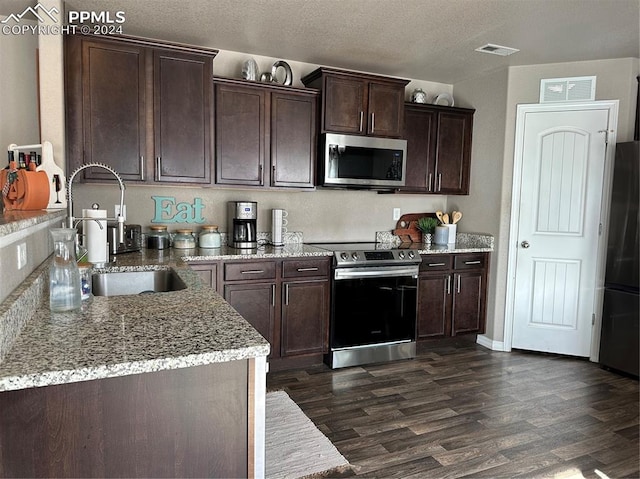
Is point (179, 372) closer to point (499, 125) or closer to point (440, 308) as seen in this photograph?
point (440, 308)

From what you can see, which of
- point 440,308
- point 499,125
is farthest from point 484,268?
point 499,125

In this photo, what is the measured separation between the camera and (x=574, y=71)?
3836 millimetres

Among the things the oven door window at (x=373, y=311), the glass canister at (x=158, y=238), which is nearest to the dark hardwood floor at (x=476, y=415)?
the oven door window at (x=373, y=311)

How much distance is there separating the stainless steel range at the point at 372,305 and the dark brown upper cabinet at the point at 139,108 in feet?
4.37

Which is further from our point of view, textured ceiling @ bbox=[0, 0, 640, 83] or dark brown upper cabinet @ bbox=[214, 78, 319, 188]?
dark brown upper cabinet @ bbox=[214, 78, 319, 188]

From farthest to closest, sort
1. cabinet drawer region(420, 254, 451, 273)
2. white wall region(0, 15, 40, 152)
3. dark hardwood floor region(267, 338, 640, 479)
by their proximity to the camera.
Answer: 1. cabinet drawer region(420, 254, 451, 273)
2. white wall region(0, 15, 40, 152)
3. dark hardwood floor region(267, 338, 640, 479)

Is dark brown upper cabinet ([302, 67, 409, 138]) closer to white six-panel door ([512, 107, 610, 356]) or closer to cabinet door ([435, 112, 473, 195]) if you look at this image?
cabinet door ([435, 112, 473, 195])

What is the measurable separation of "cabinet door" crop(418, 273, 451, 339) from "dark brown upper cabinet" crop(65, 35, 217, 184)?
6.88ft

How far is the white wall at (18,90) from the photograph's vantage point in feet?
9.59

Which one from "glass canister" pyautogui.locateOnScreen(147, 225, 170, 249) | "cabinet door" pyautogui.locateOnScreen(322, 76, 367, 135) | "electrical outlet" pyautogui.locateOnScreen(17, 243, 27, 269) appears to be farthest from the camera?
"cabinet door" pyautogui.locateOnScreen(322, 76, 367, 135)

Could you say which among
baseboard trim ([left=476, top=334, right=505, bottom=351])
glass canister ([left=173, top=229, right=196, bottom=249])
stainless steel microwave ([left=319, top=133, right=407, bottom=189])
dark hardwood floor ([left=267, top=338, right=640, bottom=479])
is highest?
stainless steel microwave ([left=319, top=133, right=407, bottom=189])

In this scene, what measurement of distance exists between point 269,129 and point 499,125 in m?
2.14

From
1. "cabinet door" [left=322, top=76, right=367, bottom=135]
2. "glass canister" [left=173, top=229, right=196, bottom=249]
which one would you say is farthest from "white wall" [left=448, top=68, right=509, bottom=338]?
"glass canister" [left=173, top=229, right=196, bottom=249]

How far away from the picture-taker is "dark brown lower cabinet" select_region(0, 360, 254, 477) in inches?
42.8
